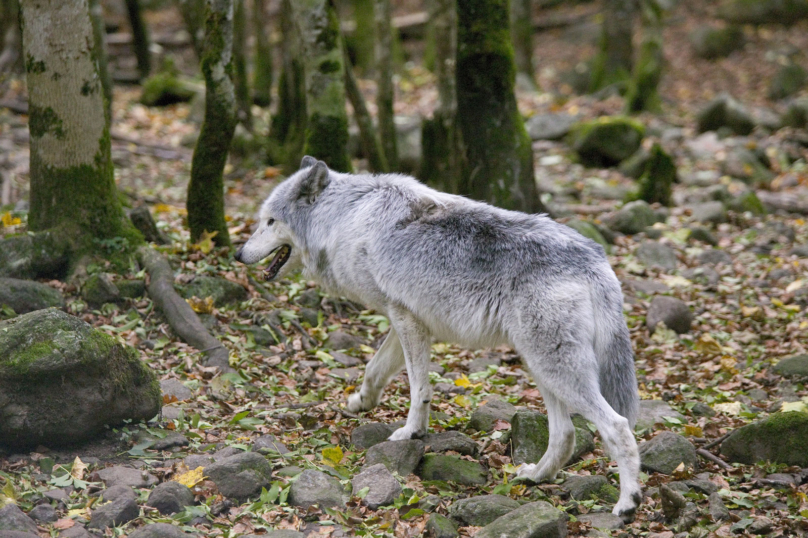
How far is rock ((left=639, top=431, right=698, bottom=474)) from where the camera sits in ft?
18.6

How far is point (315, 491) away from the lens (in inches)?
196

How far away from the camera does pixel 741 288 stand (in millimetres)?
9625

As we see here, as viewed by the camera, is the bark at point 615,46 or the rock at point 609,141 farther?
the bark at point 615,46

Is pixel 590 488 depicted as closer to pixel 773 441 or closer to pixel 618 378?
pixel 618 378

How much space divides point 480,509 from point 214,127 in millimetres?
5134

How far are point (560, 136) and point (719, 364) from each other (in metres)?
9.74

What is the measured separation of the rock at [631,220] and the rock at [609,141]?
355cm

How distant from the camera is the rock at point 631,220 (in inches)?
449

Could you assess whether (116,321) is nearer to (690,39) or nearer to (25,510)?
(25,510)

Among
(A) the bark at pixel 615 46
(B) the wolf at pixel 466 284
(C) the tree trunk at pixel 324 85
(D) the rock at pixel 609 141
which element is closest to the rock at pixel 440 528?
(B) the wolf at pixel 466 284

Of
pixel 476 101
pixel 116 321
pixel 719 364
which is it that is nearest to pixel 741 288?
pixel 719 364

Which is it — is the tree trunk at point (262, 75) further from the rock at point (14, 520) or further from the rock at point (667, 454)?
the rock at point (14, 520)

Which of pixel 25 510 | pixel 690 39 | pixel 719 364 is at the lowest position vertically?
pixel 719 364

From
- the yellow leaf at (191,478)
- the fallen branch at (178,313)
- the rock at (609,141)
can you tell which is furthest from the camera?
the rock at (609,141)
